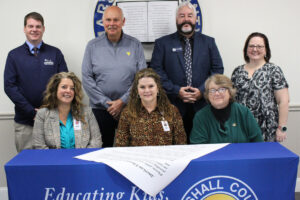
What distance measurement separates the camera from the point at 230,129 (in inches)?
74.7

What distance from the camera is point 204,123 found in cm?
195

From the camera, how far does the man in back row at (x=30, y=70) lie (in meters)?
2.46

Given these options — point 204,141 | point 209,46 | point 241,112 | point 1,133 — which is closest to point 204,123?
point 204,141

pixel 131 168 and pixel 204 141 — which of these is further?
pixel 204 141

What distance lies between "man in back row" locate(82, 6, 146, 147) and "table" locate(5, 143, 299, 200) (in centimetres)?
109

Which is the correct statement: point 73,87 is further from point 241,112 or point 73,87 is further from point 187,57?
point 241,112

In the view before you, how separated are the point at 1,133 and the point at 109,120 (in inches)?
51.4

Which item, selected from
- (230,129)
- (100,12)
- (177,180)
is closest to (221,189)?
(177,180)

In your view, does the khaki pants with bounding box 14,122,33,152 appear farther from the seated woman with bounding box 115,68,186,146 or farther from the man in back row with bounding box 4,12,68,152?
the seated woman with bounding box 115,68,186,146

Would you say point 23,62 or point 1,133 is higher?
point 23,62

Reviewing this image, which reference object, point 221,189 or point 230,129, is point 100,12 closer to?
point 230,129

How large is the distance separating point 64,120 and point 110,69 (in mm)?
611

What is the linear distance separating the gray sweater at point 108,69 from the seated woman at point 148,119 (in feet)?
1.12

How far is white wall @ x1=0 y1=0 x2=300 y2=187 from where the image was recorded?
2.92 m
